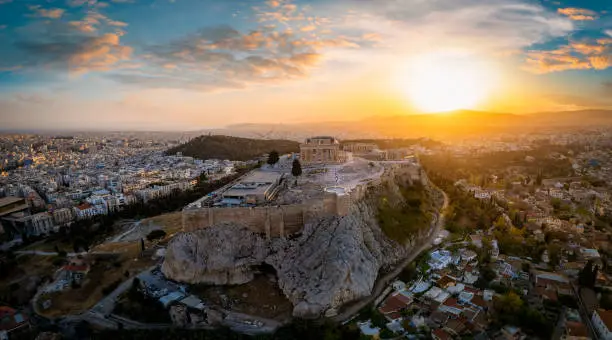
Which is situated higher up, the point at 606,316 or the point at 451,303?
the point at 451,303

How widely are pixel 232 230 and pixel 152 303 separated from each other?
5041 mm

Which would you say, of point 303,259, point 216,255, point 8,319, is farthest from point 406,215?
point 8,319

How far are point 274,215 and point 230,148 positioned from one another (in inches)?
1928

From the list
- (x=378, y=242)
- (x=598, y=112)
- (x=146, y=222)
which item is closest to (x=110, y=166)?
(x=146, y=222)

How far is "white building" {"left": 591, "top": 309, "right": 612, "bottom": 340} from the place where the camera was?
48.4 feet

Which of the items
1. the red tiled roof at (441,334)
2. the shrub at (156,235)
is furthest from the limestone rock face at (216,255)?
the red tiled roof at (441,334)

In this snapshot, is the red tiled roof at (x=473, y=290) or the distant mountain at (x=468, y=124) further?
the distant mountain at (x=468, y=124)

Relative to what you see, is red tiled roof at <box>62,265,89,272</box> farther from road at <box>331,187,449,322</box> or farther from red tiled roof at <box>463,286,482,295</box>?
red tiled roof at <box>463,286,482,295</box>

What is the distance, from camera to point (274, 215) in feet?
64.3

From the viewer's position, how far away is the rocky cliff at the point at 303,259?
16.4 meters

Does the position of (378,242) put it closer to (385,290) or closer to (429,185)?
(385,290)

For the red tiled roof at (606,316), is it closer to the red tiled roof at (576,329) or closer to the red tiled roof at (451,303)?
the red tiled roof at (576,329)

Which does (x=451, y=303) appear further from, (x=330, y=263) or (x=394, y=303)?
(x=330, y=263)

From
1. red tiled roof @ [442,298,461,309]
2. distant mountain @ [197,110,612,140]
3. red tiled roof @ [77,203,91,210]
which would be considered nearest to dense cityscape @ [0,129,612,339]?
red tiled roof @ [442,298,461,309]
